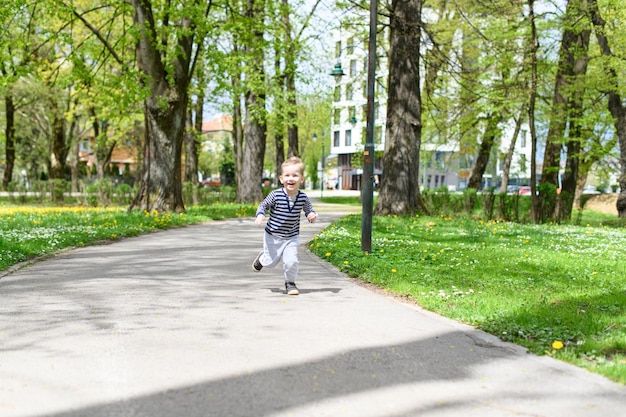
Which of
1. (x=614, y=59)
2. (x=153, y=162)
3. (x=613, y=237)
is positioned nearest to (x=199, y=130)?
(x=153, y=162)

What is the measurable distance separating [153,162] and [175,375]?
14.5 metres

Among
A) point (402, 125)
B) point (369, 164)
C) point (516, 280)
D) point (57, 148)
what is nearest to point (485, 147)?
point (402, 125)

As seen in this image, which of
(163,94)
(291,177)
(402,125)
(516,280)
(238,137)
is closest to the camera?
(291,177)

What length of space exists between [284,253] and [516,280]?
3.09 meters

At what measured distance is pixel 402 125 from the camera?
59.2 ft

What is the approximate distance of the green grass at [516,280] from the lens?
5.14 meters

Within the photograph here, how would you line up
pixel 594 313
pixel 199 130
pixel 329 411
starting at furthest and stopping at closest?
1. pixel 199 130
2. pixel 594 313
3. pixel 329 411

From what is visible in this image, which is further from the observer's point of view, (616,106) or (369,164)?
(616,106)

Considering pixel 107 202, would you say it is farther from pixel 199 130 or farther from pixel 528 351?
pixel 528 351

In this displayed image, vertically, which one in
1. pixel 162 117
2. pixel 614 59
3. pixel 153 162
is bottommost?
pixel 153 162

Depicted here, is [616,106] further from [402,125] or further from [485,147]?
[485,147]

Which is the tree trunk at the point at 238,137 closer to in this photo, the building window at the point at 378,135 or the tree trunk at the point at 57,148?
the tree trunk at the point at 57,148

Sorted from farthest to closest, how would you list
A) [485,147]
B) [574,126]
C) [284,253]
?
[485,147]
[574,126]
[284,253]

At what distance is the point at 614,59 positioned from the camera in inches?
760
